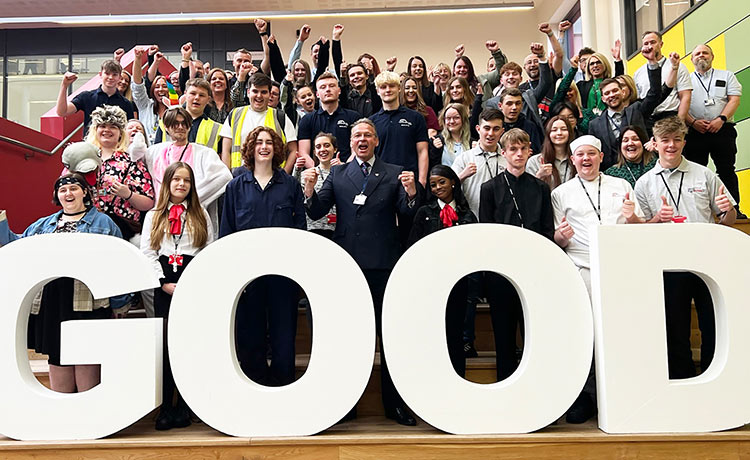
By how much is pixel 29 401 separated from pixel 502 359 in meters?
2.00

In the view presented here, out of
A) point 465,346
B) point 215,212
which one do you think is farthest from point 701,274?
point 215,212

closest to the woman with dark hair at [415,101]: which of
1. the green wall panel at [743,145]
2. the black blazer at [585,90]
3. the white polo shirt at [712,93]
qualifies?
the black blazer at [585,90]

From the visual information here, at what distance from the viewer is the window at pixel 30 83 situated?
12.3m

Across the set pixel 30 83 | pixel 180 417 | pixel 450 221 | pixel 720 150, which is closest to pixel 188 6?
pixel 30 83

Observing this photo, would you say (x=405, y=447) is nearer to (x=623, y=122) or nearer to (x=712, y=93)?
(x=623, y=122)

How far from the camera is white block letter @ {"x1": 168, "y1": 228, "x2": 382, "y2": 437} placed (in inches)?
102

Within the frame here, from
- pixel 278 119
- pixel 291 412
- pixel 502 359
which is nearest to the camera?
pixel 291 412

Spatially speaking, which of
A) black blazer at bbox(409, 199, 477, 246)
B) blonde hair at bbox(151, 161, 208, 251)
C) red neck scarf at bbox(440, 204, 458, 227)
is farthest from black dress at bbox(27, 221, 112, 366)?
red neck scarf at bbox(440, 204, 458, 227)

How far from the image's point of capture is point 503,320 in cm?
288

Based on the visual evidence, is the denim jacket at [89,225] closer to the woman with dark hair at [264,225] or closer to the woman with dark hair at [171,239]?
the woman with dark hair at [171,239]

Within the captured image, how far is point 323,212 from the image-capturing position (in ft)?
10.5

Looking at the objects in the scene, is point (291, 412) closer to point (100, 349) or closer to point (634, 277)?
point (100, 349)

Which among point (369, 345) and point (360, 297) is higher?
point (360, 297)

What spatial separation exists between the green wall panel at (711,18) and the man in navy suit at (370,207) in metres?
4.69
